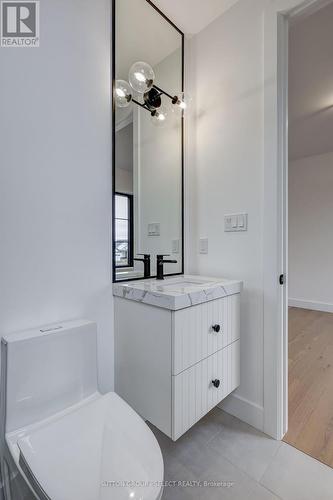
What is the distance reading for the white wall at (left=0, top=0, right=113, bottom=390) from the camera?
3.38 ft

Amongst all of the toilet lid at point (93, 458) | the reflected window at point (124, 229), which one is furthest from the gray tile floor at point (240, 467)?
the reflected window at point (124, 229)

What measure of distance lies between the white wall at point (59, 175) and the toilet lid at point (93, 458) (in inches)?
17.8

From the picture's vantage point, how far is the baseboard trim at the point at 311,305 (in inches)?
149

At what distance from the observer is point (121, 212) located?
1441 millimetres

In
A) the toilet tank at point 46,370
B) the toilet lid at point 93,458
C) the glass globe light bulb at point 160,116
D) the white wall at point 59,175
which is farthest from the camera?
the glass globe light bulb at point 160,116

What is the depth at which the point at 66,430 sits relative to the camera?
0.83 meters

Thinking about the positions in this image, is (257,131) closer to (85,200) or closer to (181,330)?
(85,200)

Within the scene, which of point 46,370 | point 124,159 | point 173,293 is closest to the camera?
point 46,370

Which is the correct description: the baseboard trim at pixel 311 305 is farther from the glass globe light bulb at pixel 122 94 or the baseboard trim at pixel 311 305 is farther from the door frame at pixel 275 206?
the glass globe light bulb at pixel 122 94

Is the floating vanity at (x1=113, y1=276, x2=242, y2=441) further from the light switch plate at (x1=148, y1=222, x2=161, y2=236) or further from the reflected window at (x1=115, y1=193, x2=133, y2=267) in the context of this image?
the light switch plate at (x1=148, y1=222, x2=161, y2=236)

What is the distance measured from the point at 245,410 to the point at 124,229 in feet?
4.29

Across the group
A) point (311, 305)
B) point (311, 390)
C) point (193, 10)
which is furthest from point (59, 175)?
point (311, 305)

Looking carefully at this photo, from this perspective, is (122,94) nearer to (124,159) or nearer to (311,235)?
(124,159)

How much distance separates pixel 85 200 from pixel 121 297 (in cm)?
54
